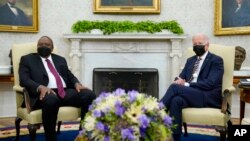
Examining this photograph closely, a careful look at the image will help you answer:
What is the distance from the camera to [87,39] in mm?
6980

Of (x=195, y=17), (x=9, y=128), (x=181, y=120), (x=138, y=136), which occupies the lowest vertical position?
(x=9, y=128)

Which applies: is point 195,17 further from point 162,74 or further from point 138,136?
point 138,136

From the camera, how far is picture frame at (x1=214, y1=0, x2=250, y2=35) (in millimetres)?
6750

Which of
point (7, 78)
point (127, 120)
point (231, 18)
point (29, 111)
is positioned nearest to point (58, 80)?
point (29, 111)

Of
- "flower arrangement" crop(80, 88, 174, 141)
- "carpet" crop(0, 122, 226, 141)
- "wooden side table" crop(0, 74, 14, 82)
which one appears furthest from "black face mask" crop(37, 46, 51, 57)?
"flower arrangement" crop(80, 88, 174, 141)

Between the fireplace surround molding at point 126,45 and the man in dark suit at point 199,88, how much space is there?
7.36 feet

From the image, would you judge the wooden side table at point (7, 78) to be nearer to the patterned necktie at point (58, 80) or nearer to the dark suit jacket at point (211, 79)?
the patterned necktie at point (58, 80)

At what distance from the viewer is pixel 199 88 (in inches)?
174

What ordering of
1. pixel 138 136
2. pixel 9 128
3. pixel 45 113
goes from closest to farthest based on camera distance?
1. pixel 138 136
2. pixel 45 113
3. pixel 9 128

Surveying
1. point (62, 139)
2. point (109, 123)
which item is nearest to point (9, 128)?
point (62, 139)

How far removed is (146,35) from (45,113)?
326 centimetres

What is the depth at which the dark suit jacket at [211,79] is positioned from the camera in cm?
433

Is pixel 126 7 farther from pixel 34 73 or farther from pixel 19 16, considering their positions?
pixel 34 73

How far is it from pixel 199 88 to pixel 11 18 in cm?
398
